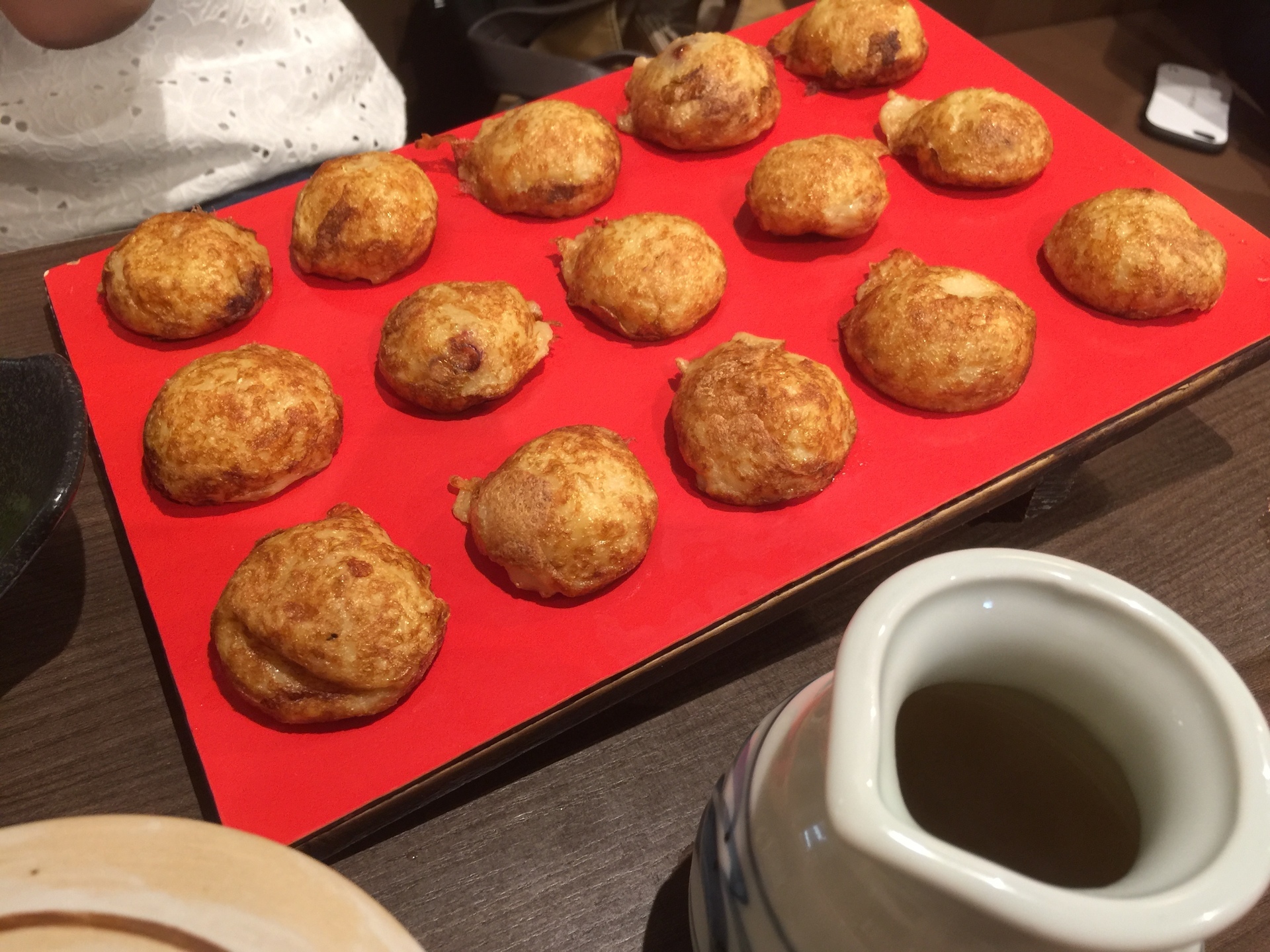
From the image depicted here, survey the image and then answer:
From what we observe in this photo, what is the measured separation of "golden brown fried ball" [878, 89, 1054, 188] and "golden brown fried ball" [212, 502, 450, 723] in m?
1.22

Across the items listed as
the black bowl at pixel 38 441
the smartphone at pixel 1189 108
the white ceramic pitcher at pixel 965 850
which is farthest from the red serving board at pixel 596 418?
the smartphone at pixel 1189 108

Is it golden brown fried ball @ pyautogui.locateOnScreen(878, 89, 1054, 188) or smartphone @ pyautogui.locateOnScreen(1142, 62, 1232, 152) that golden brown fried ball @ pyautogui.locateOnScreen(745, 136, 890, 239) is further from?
smartphone @ pyautogui.locateOnScreen(1142, 62, 1232, 152)

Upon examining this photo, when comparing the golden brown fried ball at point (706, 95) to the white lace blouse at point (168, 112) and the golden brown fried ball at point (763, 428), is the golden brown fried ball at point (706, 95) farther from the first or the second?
the white lace blouse at point (168, 112)

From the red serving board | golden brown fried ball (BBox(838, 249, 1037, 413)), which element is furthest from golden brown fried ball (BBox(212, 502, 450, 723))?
golden brown fried ball (BBox(838, 249, 1037, 413))

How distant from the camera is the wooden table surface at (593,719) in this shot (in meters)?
0.99

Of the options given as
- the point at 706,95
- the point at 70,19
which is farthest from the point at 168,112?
the point at 706,95

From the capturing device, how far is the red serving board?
1.06 meters

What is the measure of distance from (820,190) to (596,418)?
0.55 meters

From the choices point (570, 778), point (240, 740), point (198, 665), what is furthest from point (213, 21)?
point (570, 778)

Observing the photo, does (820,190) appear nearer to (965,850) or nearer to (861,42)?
(861,42)

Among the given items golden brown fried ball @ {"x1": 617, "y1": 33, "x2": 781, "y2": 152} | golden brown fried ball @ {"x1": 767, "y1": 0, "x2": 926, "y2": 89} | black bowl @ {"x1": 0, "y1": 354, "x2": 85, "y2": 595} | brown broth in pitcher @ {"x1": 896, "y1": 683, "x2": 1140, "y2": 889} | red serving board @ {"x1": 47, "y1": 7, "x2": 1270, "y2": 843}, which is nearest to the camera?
brown broth in pitcher @ {"x1": 896, "y1": 683, "x2": 1140, "y2": 889}

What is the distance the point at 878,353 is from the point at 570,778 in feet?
2.49

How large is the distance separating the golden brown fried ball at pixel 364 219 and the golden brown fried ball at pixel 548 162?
134 millimetres

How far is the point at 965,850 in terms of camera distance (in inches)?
21.8
